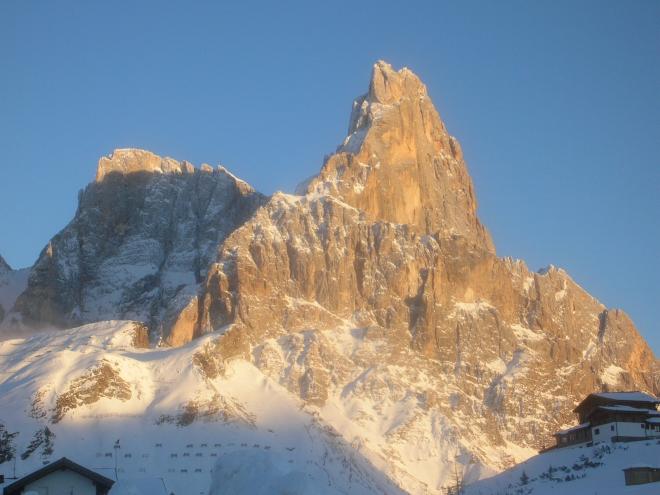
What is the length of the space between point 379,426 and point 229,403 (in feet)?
86.6

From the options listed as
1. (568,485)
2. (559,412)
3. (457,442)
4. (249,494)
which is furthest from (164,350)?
(249,494)

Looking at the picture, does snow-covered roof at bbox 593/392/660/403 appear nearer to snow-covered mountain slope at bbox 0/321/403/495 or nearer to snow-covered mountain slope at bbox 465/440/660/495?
snow-covered mountain slope at bbox 465/440/660/495

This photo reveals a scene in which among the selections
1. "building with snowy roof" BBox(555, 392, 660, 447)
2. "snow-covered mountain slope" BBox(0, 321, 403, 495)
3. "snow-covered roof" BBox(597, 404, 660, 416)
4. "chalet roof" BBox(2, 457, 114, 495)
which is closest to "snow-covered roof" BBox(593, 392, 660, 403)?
"building with snowy roof" BBox(555, 392, 660, 447)

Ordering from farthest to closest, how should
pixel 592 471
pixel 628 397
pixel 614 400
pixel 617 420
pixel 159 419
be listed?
pixel 159 419 < pixel 628 397 < pixel 614 400 < pixel 617 420 < pixel 592 471

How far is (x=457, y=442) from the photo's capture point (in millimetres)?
178500

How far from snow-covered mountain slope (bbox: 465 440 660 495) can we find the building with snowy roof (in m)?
5.21

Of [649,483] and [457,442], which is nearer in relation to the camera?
[649,483]

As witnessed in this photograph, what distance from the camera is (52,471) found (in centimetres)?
5491

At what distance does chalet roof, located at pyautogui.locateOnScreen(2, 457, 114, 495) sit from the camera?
53.9 metres

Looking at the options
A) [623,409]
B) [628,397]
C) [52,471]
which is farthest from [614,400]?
[52,471]

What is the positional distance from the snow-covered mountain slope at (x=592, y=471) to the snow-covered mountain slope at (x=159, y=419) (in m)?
56.4

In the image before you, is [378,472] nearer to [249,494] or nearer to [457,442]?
[457,442]

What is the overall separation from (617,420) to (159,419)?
7818cm

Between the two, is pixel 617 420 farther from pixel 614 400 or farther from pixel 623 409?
pixel 614 400
